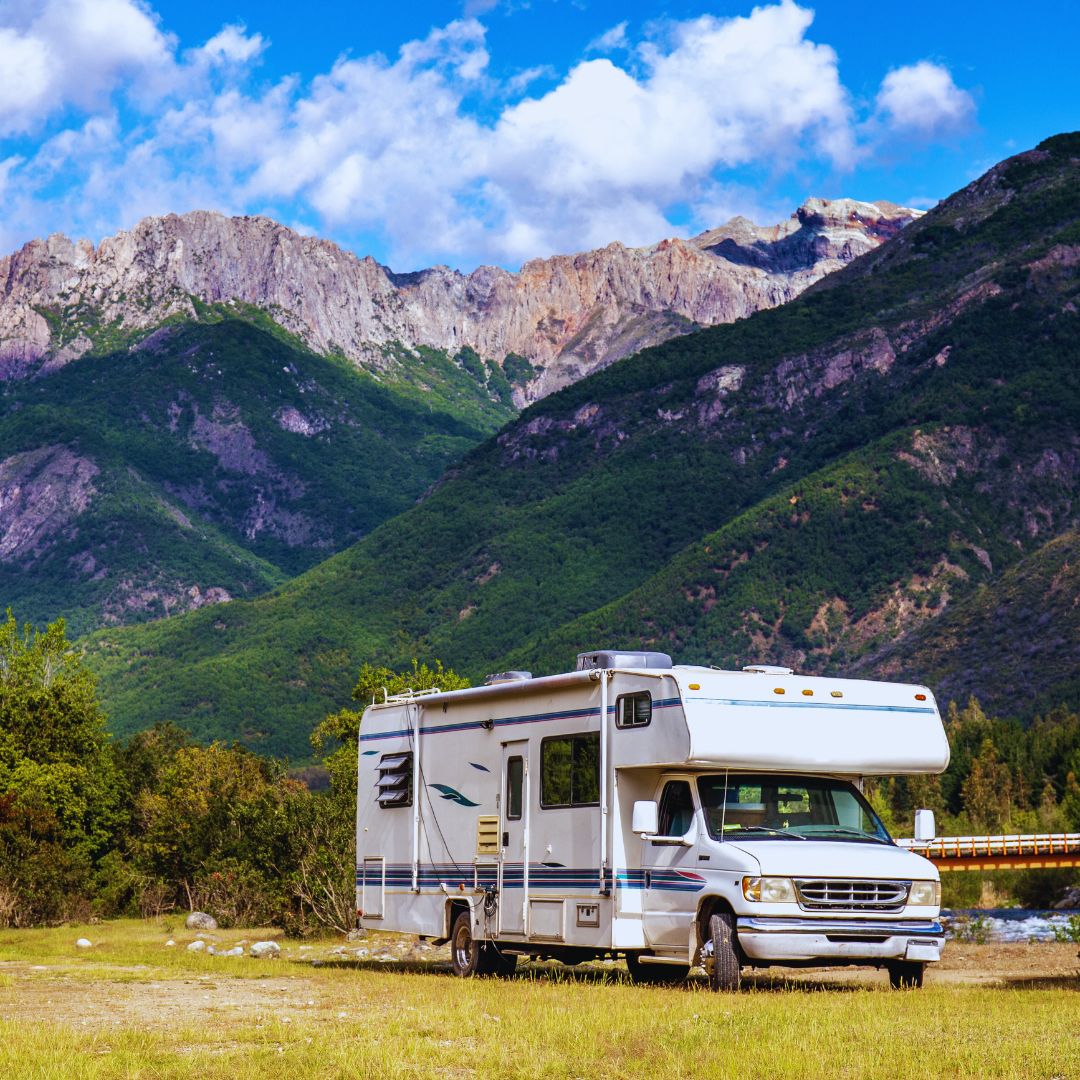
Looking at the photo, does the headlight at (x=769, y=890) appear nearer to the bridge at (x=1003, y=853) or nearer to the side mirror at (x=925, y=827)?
the side mirror at (x=925, y=827)

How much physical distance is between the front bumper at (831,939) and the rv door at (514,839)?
3.72 meters

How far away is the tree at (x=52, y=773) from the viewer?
4172 centimetres

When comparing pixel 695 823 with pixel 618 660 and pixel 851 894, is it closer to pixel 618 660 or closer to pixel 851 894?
pixel 851 894

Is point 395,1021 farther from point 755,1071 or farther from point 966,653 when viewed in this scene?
point 966,653

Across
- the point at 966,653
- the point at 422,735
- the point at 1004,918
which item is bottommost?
the point at 1004,918

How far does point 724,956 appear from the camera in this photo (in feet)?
63.0

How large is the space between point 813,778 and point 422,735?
260 inches

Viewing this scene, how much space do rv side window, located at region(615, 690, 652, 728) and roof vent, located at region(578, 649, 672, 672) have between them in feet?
2.07

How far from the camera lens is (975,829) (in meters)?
85.7

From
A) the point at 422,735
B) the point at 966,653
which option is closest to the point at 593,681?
the point at 422,735

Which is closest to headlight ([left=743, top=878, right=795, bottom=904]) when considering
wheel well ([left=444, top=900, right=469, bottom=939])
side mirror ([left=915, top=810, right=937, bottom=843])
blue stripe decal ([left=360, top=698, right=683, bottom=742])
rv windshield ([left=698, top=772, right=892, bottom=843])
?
rv windshield ([left=698, top=772, right=892, bottom=843])

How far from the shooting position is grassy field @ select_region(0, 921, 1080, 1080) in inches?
532

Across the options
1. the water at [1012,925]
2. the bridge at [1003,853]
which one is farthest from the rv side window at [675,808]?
the bridge at [1003,853]

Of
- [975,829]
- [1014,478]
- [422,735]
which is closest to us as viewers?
[422,735]
